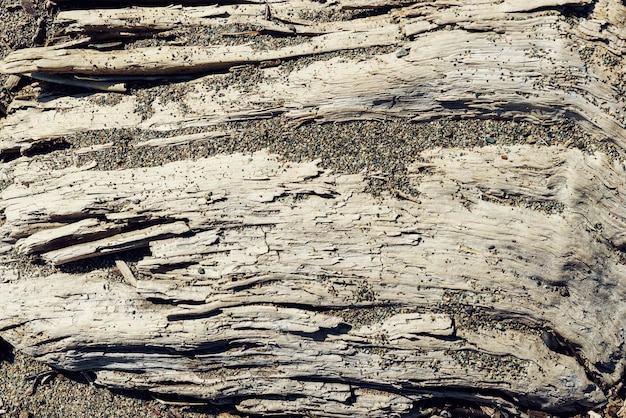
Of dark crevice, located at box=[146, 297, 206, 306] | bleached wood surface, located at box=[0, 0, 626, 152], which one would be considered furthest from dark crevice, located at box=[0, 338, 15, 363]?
bleached wood surface, located at box=[0, 0, 626, 152]

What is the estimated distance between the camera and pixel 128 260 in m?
7.48

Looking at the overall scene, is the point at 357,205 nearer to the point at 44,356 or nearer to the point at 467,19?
the point at 467,19

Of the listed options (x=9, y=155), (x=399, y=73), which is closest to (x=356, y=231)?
(x=399, y=73)

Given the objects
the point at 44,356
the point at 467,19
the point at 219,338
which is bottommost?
the point at 44,356

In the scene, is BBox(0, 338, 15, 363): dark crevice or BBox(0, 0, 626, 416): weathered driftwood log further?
BBox(0, 338, 15, 363): dark crevice

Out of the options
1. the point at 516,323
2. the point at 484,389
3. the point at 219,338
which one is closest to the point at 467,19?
the point at 516,323

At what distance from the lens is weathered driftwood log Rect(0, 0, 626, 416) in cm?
679

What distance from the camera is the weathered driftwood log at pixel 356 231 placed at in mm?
6785

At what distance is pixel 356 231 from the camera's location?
691 centimetres

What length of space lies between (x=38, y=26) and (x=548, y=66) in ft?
23.1

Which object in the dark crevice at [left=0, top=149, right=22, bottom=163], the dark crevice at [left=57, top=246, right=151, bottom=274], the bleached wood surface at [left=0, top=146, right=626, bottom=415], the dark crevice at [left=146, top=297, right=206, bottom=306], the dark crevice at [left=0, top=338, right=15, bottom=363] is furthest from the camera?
Result: the dark crevice at [left=0, top=338, right=15, bottom=363]

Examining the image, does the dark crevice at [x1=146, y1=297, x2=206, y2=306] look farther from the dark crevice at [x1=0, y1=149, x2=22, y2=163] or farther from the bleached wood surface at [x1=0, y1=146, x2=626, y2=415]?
the dark crevice at [x1=0, y1=149, x2=22, y2=163]

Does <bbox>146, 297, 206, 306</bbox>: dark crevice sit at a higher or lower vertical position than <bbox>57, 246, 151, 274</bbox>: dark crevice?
lower

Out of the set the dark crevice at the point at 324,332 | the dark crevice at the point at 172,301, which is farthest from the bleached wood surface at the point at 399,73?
the dark crevice at the point at 324,332
